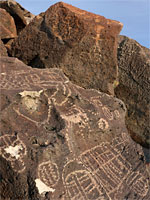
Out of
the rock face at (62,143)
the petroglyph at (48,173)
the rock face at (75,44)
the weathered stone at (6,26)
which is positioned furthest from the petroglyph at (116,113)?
the weathered stone at (6,26)

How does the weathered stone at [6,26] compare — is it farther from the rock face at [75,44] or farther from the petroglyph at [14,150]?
the petroglyph at [14,150]

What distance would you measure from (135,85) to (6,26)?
272 cm

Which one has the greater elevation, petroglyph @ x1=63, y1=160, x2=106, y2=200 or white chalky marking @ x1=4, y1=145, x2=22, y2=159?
white chalky marking @ x1=4, y1=145, x2=22, y2=159

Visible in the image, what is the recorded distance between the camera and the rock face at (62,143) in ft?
6.87

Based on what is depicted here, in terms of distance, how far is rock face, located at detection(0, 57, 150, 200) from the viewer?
2.09 metres

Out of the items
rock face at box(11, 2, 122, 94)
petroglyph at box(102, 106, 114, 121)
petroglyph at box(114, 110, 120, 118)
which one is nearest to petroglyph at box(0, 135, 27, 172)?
petroglyph at box(102, 106, 114, 121)

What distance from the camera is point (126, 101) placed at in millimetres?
4203

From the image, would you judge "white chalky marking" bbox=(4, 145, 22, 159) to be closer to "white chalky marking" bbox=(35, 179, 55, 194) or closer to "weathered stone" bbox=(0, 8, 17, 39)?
"white chalky marking" bbox=(35, 179, 55, 194)

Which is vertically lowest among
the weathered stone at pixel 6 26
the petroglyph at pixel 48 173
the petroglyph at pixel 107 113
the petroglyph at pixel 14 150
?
the petroglyph at pixel 48 173

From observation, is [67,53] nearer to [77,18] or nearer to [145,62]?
[77,18]

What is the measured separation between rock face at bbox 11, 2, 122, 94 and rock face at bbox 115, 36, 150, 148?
360 millimetres

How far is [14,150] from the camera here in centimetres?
213

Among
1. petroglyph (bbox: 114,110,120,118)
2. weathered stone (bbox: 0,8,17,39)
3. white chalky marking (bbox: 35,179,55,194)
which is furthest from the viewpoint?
weathered stone (bbox: 0,8,17,39)

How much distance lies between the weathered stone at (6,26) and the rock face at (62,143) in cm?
174
